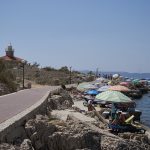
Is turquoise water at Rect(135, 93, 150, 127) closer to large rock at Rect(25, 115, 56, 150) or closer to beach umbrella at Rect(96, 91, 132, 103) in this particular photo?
beach umbrella at Rect(96, 91, 132, 103)

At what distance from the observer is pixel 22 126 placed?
12609mm

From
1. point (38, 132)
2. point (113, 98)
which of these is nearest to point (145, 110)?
point (113, 98)

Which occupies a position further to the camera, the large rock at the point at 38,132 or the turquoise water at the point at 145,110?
the turquoise water at the point at 145,110

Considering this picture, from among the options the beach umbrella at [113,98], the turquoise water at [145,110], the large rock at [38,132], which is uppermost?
the beach umbrella at [113,98]

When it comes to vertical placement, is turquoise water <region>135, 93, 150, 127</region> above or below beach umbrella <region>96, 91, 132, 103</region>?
below

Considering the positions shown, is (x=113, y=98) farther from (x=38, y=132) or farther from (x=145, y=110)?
(x=145, y=110)

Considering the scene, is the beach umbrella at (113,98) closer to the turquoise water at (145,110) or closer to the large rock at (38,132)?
the turquoise water at (145,110)

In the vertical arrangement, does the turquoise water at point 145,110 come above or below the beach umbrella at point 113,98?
below

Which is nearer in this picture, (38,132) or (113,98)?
(38,132)

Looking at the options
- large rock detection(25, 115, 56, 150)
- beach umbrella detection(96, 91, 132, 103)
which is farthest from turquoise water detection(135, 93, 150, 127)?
large rock detection(25, 115, 56, 150)

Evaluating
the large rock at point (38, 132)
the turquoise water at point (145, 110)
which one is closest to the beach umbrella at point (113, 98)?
the turquoise water at point (145, 110)

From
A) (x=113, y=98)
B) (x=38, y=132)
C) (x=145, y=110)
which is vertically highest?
(x=113, y=98)

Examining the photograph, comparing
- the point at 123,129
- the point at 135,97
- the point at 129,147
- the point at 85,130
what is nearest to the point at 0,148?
the point at 85,130

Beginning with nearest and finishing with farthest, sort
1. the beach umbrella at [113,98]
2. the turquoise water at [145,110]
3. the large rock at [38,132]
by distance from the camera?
the large rock at [38,132], the beach umbrella at [113,98], the turquoise water at [145,110]
